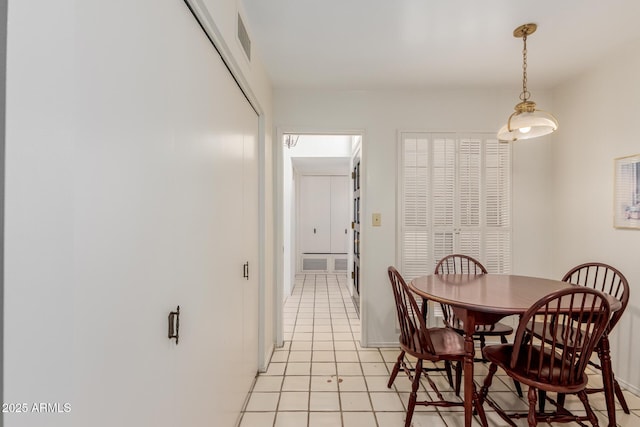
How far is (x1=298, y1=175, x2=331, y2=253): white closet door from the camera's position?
6699 millimetres

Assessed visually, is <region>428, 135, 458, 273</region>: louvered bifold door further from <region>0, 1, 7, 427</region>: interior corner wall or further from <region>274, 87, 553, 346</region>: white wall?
<region>0, 1, 7, 427</region>: interior corner wall

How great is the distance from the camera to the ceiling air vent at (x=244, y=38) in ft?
5.95

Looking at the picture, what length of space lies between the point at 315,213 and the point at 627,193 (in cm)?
504

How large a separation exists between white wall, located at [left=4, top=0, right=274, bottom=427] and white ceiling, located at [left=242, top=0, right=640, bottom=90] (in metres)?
1.02

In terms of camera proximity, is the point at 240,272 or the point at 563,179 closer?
the point at 240,272

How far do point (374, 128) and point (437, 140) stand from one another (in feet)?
2.04

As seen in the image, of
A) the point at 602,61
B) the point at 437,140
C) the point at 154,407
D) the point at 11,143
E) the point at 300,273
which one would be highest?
the point at 602,61

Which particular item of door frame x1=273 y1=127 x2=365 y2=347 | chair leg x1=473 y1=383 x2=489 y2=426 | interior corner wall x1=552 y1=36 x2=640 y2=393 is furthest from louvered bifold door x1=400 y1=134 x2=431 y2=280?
chair leg x1=473 y1=383 x2=489 y2=426

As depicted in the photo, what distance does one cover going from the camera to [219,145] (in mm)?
1536

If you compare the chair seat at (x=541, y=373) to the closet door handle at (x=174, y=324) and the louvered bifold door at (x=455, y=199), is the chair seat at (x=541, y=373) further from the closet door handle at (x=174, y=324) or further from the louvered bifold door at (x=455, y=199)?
the closet door handle at (x=174, y=324)

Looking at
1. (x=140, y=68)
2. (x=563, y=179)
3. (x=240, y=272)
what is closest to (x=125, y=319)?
(x=140, y=68)

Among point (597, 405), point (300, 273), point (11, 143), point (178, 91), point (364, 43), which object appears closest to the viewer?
point (11, 143)

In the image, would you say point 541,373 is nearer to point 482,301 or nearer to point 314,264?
point 482,301

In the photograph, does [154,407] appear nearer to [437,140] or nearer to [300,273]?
[437,140]
